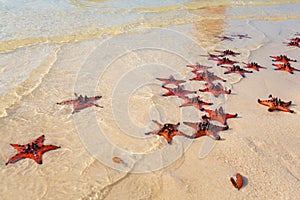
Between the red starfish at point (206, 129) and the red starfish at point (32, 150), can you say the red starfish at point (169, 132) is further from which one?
the red starfish at point (32, 150)

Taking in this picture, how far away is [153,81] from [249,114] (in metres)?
2.82

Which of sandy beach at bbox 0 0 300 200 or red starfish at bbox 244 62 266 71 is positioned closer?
sandy beach at bbox 0 0 300 200

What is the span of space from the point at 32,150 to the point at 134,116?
7.54ft

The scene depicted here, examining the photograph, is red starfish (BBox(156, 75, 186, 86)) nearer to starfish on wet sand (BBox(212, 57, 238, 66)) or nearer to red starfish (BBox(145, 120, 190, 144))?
starfish on wet sand (BBox(212, 57, 238, 66))

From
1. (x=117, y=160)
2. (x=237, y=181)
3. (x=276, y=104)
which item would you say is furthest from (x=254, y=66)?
(x=117, y=160)

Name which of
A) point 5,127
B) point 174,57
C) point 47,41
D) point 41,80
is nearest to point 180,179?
point 5,127

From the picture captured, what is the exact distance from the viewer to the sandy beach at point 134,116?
481cm

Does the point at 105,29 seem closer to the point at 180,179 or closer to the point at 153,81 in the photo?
the point at 153,81

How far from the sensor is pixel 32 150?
5.29 meters

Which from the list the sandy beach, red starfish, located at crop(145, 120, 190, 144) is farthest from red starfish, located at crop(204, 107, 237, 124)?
red starfish, located at crop(145, 120, 190, 144)

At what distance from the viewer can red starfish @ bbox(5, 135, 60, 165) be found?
5.19 meters

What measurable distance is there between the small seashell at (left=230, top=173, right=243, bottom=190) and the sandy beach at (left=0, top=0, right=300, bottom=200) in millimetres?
93

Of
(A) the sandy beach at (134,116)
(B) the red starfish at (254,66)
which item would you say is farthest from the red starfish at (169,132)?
(B) the red starfish at (254,66)

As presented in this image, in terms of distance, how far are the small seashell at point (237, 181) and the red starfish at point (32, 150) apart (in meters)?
3.25
